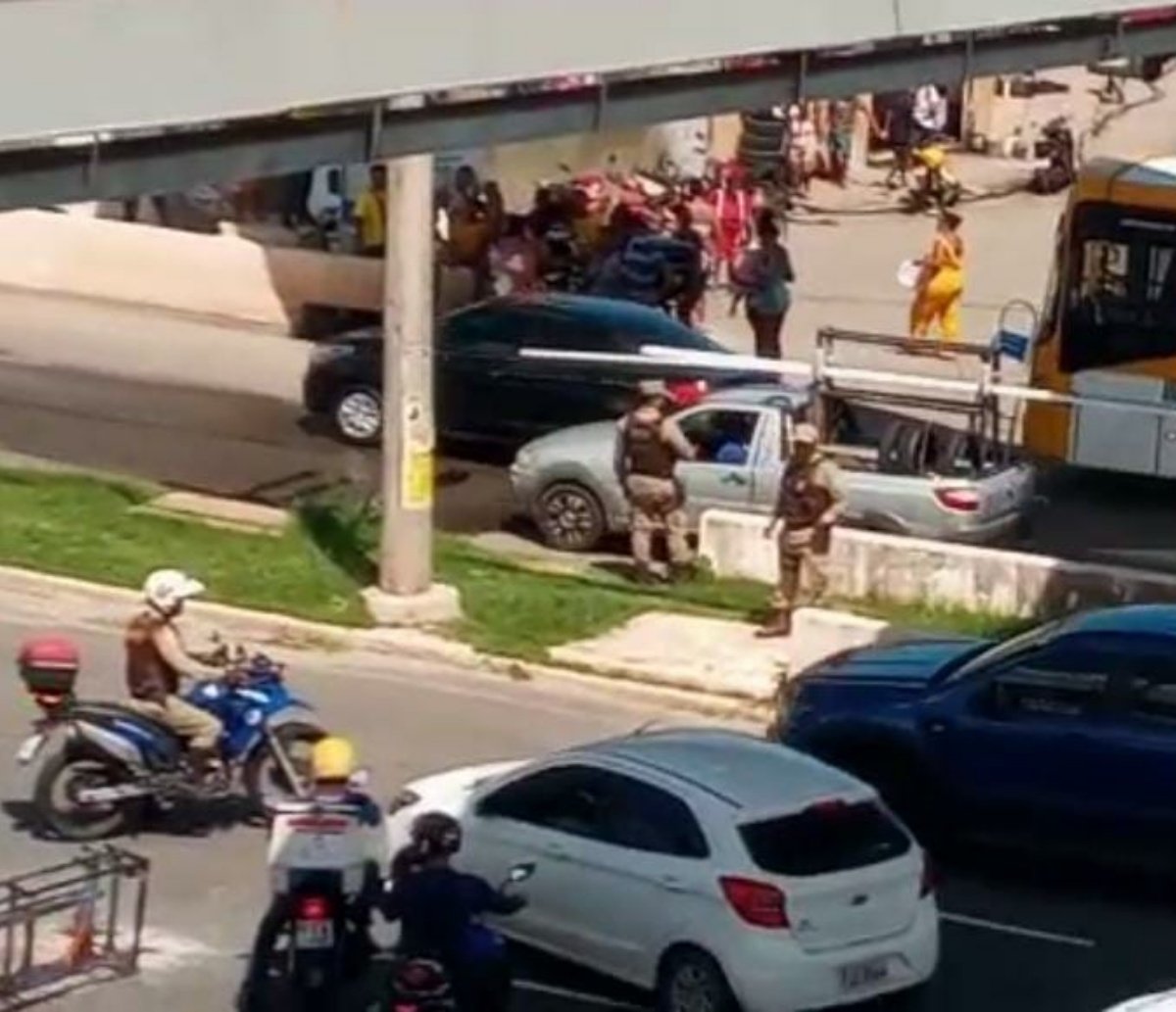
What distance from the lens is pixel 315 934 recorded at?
16.5 meters

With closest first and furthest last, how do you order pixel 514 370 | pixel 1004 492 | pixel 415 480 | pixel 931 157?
pixel 415 480
pixel 1004 492
pixel 514 370
pixel 931 157

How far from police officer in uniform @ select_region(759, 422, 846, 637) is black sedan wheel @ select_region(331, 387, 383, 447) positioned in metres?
6.35

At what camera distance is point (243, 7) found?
1698 cm

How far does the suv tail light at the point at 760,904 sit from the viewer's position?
16.7 m

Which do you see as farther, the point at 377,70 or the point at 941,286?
the point at 941,286

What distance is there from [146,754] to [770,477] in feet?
26.3

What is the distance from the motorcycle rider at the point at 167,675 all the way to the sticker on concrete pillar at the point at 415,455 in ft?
15.8

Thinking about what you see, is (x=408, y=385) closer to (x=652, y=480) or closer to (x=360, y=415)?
(x=652, y=480)

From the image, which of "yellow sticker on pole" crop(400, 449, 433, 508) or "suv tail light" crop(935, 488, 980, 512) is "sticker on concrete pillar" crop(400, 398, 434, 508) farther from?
"suv tail light" crop(935, 488, 980, 512)

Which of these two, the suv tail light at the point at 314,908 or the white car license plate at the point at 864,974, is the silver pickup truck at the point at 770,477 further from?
the suv tail light at the point at 314,908

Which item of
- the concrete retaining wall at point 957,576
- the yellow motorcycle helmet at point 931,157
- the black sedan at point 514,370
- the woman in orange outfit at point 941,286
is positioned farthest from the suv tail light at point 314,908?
the yellow motorcycle helmet at point 931,157

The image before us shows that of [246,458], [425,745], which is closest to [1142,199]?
[246,458]

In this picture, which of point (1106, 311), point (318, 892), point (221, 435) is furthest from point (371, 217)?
point (318, 892)

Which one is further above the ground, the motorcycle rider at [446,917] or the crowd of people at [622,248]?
the crowd of people at [622,248]
